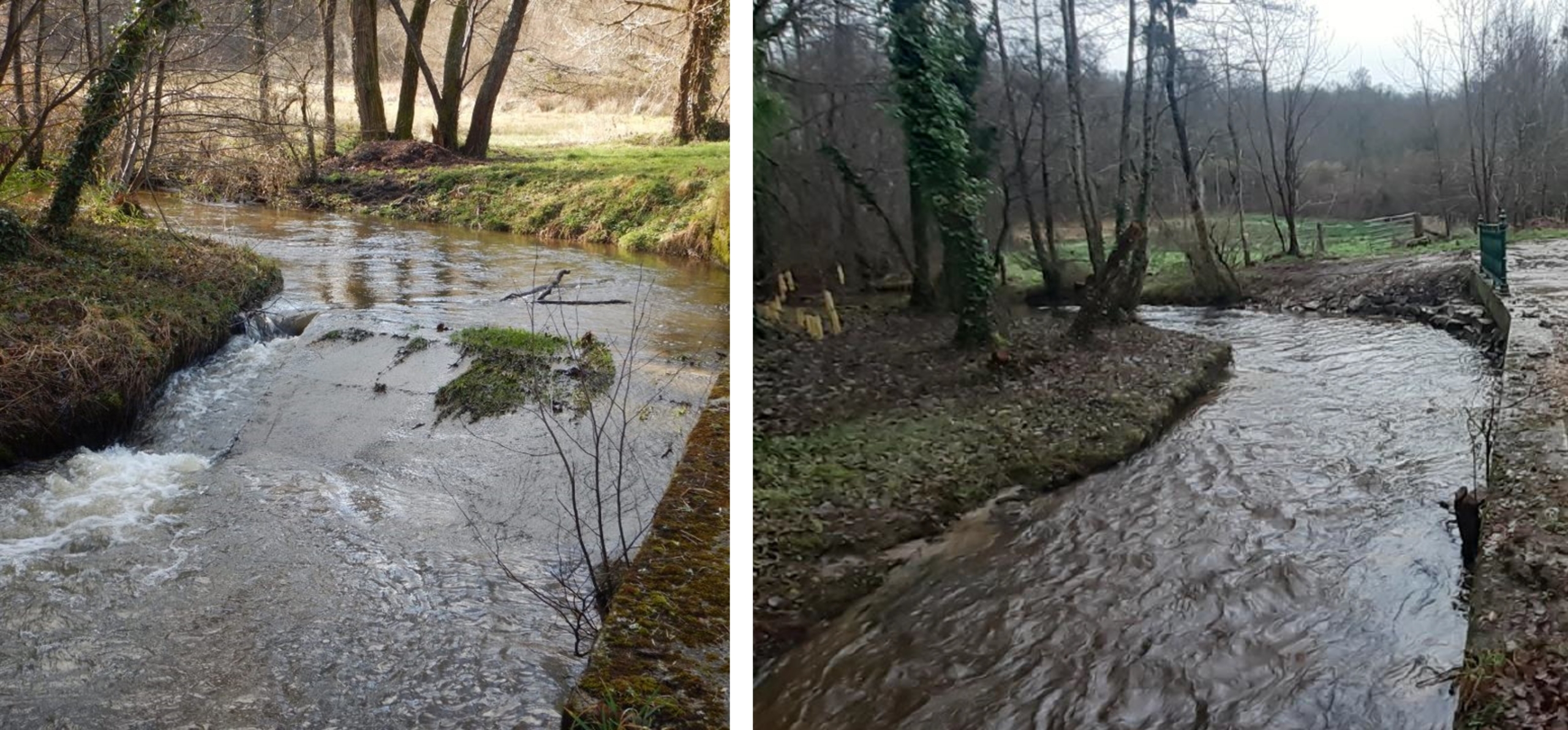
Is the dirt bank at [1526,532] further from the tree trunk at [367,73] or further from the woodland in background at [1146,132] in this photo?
the tree trunk at [367,73]

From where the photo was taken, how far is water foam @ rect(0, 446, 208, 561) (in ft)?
6.59

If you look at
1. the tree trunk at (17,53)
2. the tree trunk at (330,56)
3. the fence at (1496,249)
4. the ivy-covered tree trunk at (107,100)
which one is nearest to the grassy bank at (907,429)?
the fence at (1496,249)

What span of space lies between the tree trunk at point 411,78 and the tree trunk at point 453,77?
66 mm

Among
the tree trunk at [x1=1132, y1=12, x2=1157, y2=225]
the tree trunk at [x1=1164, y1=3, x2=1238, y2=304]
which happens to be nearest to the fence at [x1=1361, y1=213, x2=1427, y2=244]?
the tree trunk at [x1=1164, y1=3, x2=1238, y2=304]

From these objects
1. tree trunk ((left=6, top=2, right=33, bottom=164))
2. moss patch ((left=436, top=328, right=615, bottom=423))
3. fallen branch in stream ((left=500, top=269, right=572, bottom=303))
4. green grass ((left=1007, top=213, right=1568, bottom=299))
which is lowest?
moss patch ((left=436, top=328, right=615, bottom=423))

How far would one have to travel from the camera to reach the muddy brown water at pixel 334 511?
1.92m

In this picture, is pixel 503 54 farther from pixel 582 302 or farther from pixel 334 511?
pixel 334 511

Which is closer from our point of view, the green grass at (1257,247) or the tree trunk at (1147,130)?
the green grass at (1257,247)

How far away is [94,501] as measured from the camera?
2129 mm

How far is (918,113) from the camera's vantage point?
7.16ft

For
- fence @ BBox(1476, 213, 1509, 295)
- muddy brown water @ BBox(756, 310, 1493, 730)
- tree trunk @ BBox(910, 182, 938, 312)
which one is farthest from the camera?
tree trunk @ BBox(910, 182, 938, 312)

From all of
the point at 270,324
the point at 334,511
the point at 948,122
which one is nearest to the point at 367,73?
the point at 270,324

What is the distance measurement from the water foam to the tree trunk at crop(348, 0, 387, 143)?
924 mm

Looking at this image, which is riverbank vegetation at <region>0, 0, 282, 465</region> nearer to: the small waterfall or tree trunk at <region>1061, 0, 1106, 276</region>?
the small waterfall
